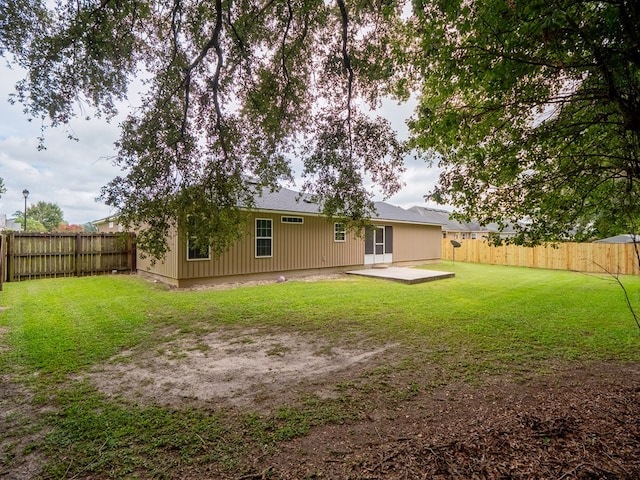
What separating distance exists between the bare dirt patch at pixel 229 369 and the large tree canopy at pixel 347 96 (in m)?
2.15

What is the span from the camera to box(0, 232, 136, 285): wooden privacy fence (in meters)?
9.73

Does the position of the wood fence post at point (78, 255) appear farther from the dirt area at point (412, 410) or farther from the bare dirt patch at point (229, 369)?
the dirt area at point (412, 410)

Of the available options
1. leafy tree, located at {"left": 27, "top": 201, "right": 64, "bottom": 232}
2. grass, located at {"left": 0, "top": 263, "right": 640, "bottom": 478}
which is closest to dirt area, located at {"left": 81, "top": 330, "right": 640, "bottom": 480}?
grass, located at {"left": 0, "top": 263, "right": 640, "bottom": 478}

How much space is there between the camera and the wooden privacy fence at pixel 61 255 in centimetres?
973

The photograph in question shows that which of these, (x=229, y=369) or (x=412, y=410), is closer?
(x=412, y=410)

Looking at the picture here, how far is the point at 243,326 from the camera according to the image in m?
5.41

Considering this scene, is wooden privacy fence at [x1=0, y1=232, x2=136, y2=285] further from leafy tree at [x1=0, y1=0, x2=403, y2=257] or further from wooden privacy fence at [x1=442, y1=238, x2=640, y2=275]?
wooden privacy fence at [x1=442, y1=238, x2=640, y2=275]

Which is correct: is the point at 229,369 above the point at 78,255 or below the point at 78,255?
below

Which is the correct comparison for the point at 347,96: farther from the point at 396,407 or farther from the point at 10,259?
the point at 10,259

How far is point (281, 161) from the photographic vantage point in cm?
641

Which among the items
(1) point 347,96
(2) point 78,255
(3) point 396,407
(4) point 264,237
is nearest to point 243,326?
(3) point 396,407

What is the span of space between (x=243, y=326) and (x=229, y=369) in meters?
1.80

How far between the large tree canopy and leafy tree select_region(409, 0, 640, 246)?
2cm

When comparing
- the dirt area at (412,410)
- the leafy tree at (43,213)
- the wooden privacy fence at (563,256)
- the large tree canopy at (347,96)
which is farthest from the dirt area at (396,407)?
the leafy tree at (43,213)
